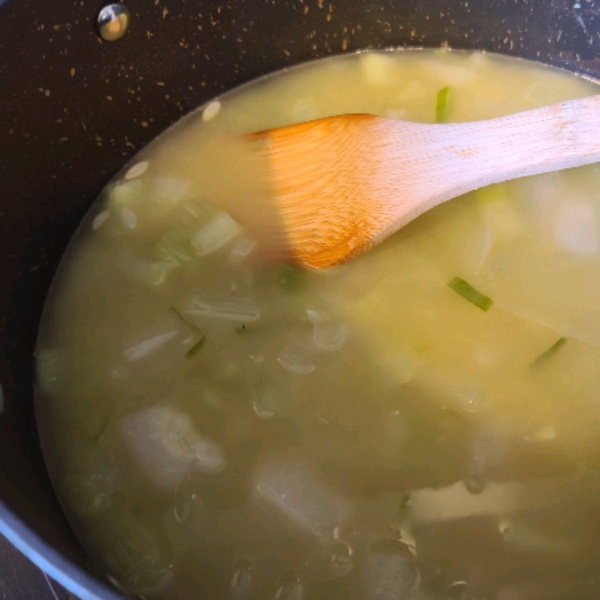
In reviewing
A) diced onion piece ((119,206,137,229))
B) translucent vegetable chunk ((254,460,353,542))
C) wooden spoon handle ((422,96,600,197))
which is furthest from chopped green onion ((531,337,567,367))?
diced onion piece ((119,206,137,229))

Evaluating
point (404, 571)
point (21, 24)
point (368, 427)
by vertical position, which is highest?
point (21, 24)

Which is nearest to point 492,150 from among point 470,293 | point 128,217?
point 470,293

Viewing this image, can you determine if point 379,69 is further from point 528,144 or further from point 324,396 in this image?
point 324,396

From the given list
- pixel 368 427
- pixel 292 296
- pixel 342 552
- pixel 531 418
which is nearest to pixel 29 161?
pixel 292 296

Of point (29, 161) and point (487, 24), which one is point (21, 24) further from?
point (487, 24)

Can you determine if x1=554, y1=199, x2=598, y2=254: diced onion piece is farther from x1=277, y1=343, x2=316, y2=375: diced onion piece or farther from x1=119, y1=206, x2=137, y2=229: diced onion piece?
x1=119, y1=206, x2=137, y2=229: diced onion piece

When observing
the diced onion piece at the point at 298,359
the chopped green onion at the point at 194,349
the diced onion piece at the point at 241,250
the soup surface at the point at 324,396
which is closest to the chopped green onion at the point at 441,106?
the soup surface at the point at 324,396

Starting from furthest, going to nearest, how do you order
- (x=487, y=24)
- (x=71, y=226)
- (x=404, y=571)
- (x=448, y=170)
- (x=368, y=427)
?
(x=487, y=24) → (x=71, y=226) → (x=448, y=170) → (x=368, y=427) → (x=404, y=571)
